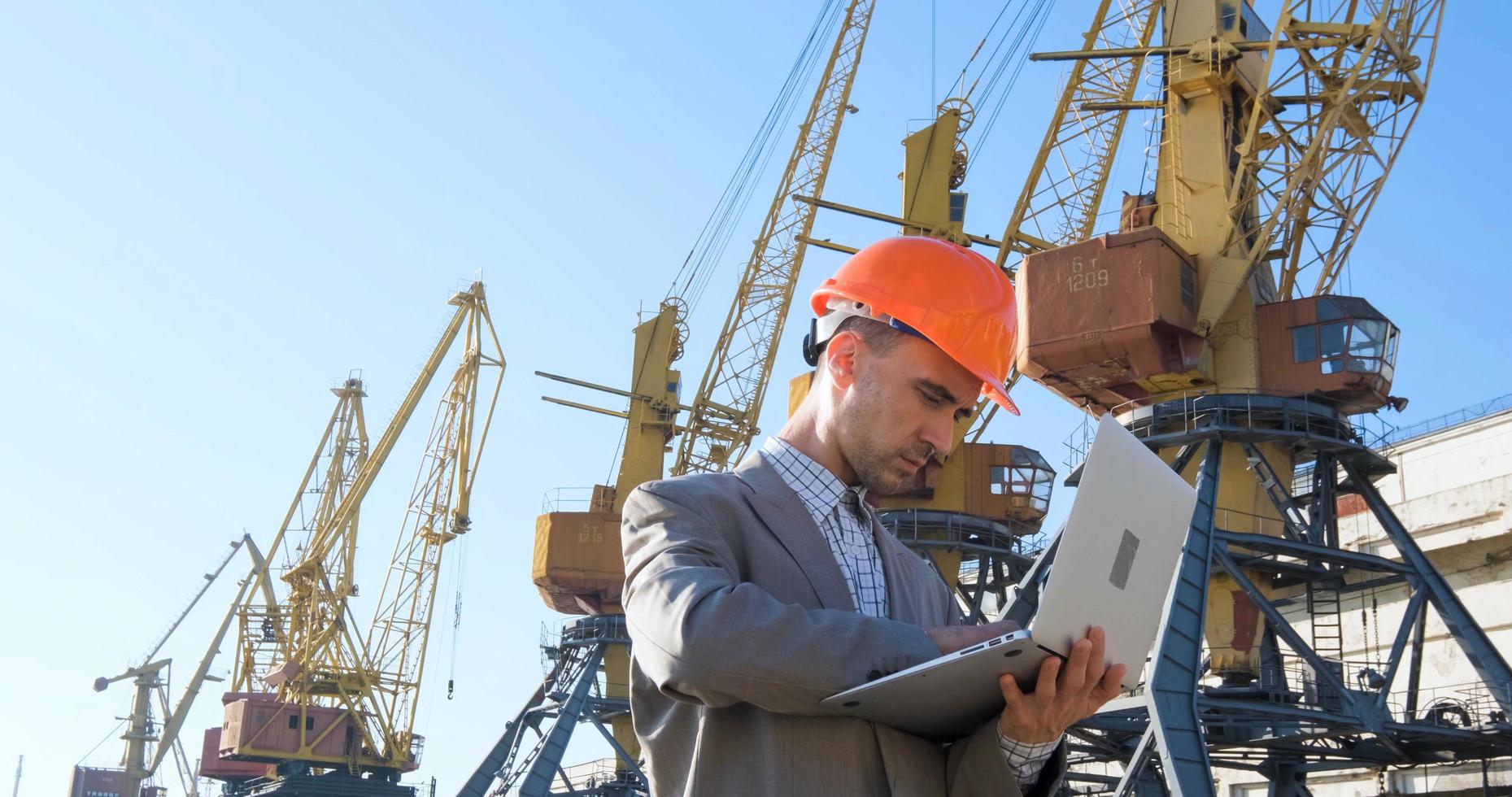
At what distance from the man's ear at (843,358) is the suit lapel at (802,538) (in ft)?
1.04

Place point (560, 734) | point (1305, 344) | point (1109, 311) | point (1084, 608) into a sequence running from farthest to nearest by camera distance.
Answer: point (560, 734), point (1305, 344), point (1109, 311), point (1084, 608)

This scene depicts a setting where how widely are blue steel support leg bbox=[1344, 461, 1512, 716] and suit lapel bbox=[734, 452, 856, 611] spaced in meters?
27.4

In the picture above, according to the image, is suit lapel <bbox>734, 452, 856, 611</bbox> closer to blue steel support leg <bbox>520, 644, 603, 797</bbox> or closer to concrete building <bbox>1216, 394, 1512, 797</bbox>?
concrete building <bbox>1216, 394, 1512, 797</bbox>

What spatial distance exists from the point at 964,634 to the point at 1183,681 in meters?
23.3

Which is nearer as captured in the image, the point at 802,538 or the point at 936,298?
the point at 802,538

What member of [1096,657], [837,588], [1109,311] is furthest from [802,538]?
[1109,311]

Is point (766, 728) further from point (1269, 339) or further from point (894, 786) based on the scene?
point (1269, 339)

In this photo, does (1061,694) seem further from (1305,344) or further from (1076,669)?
(1305,344)

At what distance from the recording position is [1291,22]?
30703 mm

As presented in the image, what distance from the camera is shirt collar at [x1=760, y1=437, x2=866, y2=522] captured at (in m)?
3.59

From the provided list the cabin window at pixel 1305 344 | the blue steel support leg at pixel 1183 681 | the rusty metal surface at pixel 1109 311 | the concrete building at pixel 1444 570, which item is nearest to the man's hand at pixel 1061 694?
the blue steel support leg at pixel 1183 681

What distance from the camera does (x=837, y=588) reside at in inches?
135

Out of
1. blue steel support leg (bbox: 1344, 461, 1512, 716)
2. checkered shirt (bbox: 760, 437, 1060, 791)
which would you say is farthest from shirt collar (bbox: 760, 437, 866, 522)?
blue steel support leg (bbox: 1344, 461, 1512, 716)

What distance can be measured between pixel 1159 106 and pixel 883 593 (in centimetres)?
3078
